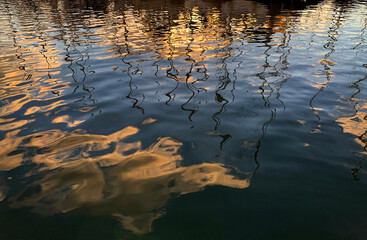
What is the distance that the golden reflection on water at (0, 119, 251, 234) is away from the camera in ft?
10.1

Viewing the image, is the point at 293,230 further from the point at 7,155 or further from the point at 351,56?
the point at 351,56

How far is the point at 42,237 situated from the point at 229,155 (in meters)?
2.47

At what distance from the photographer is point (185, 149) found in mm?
4180

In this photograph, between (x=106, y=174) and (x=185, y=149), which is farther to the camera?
(x=185, y=149)

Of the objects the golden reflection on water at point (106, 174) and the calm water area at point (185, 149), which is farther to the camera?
the golden reflection on water at point (106, 174)

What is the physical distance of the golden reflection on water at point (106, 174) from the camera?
10.1 ft

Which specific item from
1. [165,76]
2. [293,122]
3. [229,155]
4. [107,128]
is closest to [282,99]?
[293,122]

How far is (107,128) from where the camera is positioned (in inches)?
191

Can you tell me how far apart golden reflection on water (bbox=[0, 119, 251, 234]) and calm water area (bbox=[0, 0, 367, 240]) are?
16 millimetres

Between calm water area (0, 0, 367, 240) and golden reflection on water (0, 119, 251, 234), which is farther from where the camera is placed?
golden reflection on water (0, 119, 251, 234)

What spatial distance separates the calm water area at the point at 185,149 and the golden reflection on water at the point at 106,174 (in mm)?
16

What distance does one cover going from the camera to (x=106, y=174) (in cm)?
364

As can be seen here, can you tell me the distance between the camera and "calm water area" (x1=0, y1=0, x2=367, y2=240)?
286 centimetres

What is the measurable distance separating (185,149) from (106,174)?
120 cm
